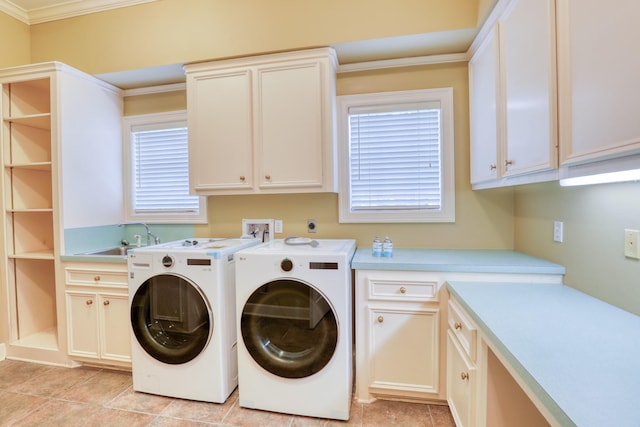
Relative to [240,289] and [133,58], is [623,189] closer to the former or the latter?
[240,289]

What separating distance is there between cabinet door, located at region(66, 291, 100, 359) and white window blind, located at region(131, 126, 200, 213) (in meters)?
0.88

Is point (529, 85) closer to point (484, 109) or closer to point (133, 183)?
point (484, 109)

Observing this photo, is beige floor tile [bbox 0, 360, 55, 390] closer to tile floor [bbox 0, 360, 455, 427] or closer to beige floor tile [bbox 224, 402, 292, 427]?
tile floor [bbox 0, 360, 455, 427]

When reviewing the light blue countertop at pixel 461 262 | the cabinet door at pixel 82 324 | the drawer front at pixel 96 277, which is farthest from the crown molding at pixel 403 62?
the cabinet door at pixel 82 324

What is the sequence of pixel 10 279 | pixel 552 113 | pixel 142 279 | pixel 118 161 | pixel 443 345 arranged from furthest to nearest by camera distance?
1. pixel 118 161
2. pixel 10 279
3. pixel 142 279
4. pixel 443 345
5. pixel 552 113

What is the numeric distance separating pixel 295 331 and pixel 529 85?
5.73 feet

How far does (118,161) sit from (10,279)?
1.27m

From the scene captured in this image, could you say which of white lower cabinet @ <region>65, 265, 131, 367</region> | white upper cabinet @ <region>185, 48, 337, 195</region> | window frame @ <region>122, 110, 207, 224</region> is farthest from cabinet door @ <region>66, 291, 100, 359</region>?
white upper cabinet @ <region>185, 48, 337, 195</region>

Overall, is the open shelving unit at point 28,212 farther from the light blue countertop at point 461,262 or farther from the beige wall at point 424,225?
the light blue countertop at point 461,262

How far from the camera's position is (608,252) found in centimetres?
129

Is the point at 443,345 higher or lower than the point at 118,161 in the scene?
lower

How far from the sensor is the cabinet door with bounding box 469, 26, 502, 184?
1.70 meters

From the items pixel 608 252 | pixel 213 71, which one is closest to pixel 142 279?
pixel 213 71

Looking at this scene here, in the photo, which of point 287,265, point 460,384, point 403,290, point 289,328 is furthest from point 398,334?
point 287,265
